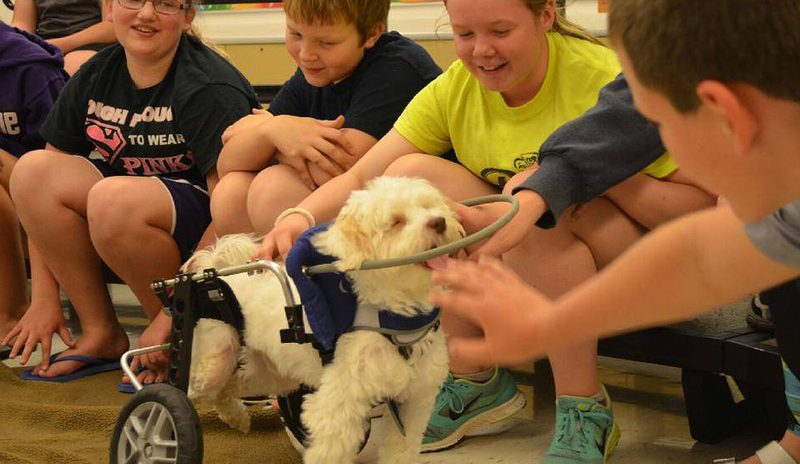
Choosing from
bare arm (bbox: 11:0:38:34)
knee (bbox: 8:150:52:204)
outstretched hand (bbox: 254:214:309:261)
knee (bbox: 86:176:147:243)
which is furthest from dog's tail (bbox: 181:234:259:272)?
bare arm (bbox: 11:0:38:34)

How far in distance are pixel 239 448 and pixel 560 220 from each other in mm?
674

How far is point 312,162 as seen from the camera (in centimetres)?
188

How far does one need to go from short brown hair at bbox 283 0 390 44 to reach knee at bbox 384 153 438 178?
349mm

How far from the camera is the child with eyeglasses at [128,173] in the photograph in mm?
2133

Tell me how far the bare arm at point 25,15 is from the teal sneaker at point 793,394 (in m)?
2.67

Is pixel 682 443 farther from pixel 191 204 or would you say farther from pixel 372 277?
pixel 191 204

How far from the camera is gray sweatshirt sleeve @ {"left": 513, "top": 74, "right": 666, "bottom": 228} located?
1.53m

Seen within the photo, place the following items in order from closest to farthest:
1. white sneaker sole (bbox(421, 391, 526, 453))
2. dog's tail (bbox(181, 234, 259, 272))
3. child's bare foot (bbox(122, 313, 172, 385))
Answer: dog's tail (bbox(181, 234, 259, 272)), white sneaker sole (bbox(421, 391, 526, 453)), child's bare foot (bbox(122, 313, 172, 385))

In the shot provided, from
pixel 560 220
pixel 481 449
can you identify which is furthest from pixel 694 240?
pixel 481 449

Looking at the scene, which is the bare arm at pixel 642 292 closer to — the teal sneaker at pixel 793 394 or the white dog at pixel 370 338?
the white dog at pixel 370 338

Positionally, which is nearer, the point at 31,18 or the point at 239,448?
the point at 239,448

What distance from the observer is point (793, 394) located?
4.73 ft

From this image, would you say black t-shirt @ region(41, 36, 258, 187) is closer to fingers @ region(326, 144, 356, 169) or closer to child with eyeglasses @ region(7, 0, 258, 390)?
child with eyeglasses @ region(7, 0, 258, 390)

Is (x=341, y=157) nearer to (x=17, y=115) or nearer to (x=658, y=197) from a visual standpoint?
(x=658, y=197)
